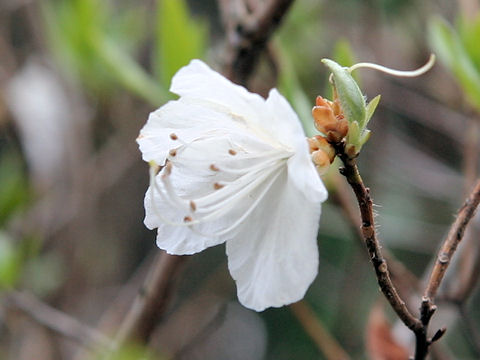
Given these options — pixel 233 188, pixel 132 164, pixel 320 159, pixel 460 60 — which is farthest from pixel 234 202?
pixel 132 164

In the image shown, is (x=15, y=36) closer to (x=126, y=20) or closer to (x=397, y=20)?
(x=126, y=20)

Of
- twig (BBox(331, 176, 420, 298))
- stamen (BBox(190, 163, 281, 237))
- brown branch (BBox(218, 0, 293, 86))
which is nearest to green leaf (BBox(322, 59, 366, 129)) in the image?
stamen (BBox(190, 163, 281, 237))

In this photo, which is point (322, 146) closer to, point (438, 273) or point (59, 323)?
point (438, 273)

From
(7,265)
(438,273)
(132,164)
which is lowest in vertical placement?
(132,164)

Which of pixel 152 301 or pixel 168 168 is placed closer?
pixel 168 168

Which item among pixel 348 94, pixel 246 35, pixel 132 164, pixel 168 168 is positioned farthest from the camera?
pixel 132 164

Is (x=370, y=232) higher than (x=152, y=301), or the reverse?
(x=370, y=232)

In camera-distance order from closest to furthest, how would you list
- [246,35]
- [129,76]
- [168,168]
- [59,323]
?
[168,168] < [246,35] < [129,76] < [59,323]

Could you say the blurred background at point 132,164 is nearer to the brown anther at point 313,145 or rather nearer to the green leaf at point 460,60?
the green leaf at point 460,60

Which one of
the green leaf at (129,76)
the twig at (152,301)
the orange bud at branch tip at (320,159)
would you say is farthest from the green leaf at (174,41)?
the orange bud at branch tip at (320,159)
